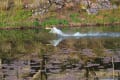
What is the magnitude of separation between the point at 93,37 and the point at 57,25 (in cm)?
1203

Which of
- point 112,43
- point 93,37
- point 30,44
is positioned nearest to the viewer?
point 112,43

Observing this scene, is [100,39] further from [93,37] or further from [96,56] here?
[96,56]

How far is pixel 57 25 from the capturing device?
41531mm

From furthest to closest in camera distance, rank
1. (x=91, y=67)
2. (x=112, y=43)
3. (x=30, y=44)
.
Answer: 1. (x=30, y=44)
2. (x=112, y=43)
3. (x=91, y=67)

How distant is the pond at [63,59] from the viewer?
16.0 metres

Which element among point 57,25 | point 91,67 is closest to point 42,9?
point 57,25

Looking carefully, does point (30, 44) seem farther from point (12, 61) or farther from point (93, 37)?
point (12, 61)

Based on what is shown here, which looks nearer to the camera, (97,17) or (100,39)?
(100,39)

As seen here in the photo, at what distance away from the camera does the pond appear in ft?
52.4

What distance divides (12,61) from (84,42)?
24.6ft

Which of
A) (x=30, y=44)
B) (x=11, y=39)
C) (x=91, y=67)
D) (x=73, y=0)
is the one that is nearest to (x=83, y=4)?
(x=73, y=0)

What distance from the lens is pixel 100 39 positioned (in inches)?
1118

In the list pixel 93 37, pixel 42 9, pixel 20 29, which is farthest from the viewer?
pixel 42 9

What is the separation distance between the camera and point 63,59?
64.7ft
